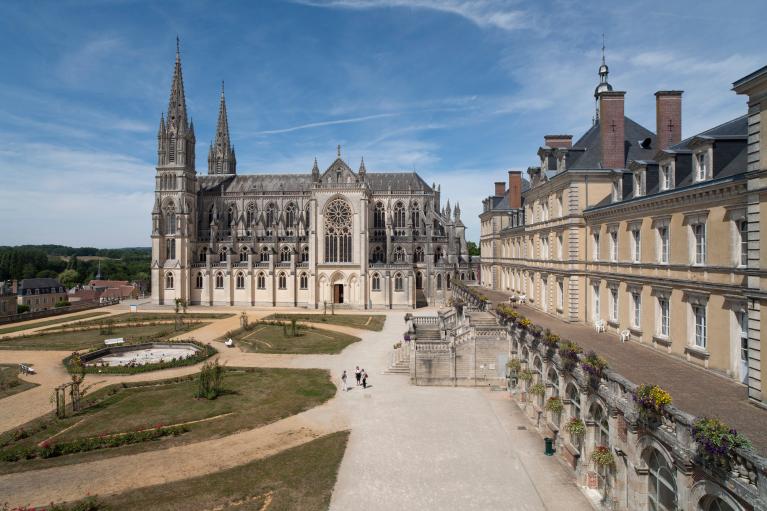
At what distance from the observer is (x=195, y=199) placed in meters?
71.8

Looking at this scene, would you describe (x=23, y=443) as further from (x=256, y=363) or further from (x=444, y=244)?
(x=444, y=244)

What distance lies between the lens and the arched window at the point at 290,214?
72.3 meters

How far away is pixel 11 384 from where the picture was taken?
27.0m

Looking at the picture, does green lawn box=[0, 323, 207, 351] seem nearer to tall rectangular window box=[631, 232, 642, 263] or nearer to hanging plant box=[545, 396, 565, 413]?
hanging plant box=[545, 396, 565, 413]

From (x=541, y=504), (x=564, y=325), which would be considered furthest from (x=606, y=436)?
(x=564, y=325)

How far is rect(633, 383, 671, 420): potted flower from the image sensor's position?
431 inches

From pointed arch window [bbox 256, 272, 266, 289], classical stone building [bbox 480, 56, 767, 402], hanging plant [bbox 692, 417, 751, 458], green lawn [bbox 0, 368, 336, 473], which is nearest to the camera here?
hanging plant [bbox 692, 417, 751, 458]

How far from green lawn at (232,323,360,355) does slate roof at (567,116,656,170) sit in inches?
902

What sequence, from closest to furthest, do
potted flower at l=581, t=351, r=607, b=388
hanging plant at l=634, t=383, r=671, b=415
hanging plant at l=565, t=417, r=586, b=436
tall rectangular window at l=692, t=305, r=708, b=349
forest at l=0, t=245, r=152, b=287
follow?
hanging plant at l=634, t=383, r=671, b=415
potted flower at l=581, t=351, r=607, b=388
hanging plant at l=565, t=417, r=586, b=436
tall rectangular window at l=692, t=305, r=708, b=349
forest at l=0, t=245, r=152, b=287

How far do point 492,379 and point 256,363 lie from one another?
1715cm

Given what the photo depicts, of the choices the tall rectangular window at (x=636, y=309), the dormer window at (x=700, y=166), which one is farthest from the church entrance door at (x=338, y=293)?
the dormer window at (x=700, y=166)

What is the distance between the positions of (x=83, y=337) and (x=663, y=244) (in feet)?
160

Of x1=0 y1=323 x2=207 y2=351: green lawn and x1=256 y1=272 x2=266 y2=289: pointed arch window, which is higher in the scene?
x1=256 y1=272 x2=266 y2=289: pointed arch window

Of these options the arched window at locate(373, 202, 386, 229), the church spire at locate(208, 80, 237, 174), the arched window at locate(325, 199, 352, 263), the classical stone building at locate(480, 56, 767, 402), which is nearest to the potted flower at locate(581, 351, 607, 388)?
the classical stone building at locate(480, 56, 767, 402)
